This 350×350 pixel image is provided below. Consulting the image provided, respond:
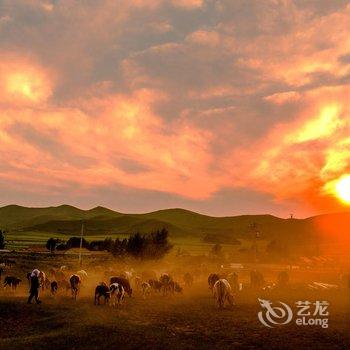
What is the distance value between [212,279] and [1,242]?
81.9 meters

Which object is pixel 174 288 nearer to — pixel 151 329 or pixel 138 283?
pixel 138 283

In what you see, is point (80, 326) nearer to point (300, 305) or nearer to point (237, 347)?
point (237, 347)

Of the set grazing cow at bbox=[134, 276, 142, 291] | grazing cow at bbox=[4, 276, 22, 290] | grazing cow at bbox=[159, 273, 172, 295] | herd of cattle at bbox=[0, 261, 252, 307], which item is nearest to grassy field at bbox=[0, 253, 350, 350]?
herd of cattle at bbox=[0, 261, 252, 307]

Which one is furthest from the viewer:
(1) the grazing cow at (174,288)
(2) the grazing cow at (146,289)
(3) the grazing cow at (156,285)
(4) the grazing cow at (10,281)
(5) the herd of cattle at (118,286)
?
(4) the grazing cow at (10,281)

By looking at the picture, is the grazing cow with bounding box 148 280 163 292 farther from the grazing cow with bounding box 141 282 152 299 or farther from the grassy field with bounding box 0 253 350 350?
the grassy field with bounding box 0 253 350 350

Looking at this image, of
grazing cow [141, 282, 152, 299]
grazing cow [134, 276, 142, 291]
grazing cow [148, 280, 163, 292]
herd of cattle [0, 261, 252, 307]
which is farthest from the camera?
grazing cow [134, 276, 142, 291]

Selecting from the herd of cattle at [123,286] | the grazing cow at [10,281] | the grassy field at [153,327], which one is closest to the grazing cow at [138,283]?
the herd of cattle at [123,286]

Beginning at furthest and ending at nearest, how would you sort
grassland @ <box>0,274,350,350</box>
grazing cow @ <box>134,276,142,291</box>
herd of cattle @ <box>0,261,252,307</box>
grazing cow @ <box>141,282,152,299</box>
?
grazing cow @ <box>134,276,142,291</box>, grazing cow @ <box>141,282,152,299</box>, herd of cattle @ <box>0,261,252,307</box>, grassland @ <box>0,274,350,350</box>

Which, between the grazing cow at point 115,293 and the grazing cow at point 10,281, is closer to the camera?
the grazing cow at point 115,293

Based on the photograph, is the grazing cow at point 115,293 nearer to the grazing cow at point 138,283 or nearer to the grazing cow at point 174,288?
the grazing cow at point 174,288

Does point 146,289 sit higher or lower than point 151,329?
lower

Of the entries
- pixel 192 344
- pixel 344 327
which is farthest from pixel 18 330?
pixel 344 327

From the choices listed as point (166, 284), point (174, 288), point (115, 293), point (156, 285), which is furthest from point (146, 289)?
point (115, 293)

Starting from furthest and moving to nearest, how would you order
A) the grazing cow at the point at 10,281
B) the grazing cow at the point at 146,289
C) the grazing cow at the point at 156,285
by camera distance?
the grazing cow at the point at 10,281
the grazing cow at the point at 156,285
the grazing cow at the point at 146,289
